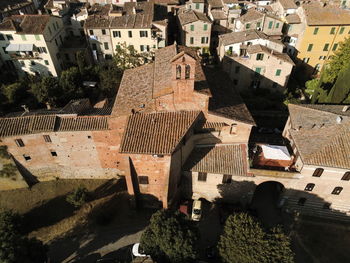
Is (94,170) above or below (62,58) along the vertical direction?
below

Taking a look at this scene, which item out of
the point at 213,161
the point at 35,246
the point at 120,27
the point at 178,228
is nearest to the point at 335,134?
the point at 213,161

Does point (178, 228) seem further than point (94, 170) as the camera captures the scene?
No

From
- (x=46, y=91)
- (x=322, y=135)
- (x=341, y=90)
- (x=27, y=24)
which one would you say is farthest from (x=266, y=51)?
(x=27, y=24)

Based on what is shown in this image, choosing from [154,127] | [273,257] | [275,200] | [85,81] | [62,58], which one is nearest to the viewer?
[273,257]

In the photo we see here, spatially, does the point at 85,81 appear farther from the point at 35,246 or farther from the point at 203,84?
the point at 35,246

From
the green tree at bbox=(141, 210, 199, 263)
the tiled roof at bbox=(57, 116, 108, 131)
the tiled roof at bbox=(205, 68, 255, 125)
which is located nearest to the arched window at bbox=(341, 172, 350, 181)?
the tiled roof at bbox=(205, 68, 255, 125)

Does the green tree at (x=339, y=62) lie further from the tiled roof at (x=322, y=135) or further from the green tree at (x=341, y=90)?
the tiled roof at (x=322, y=135)
